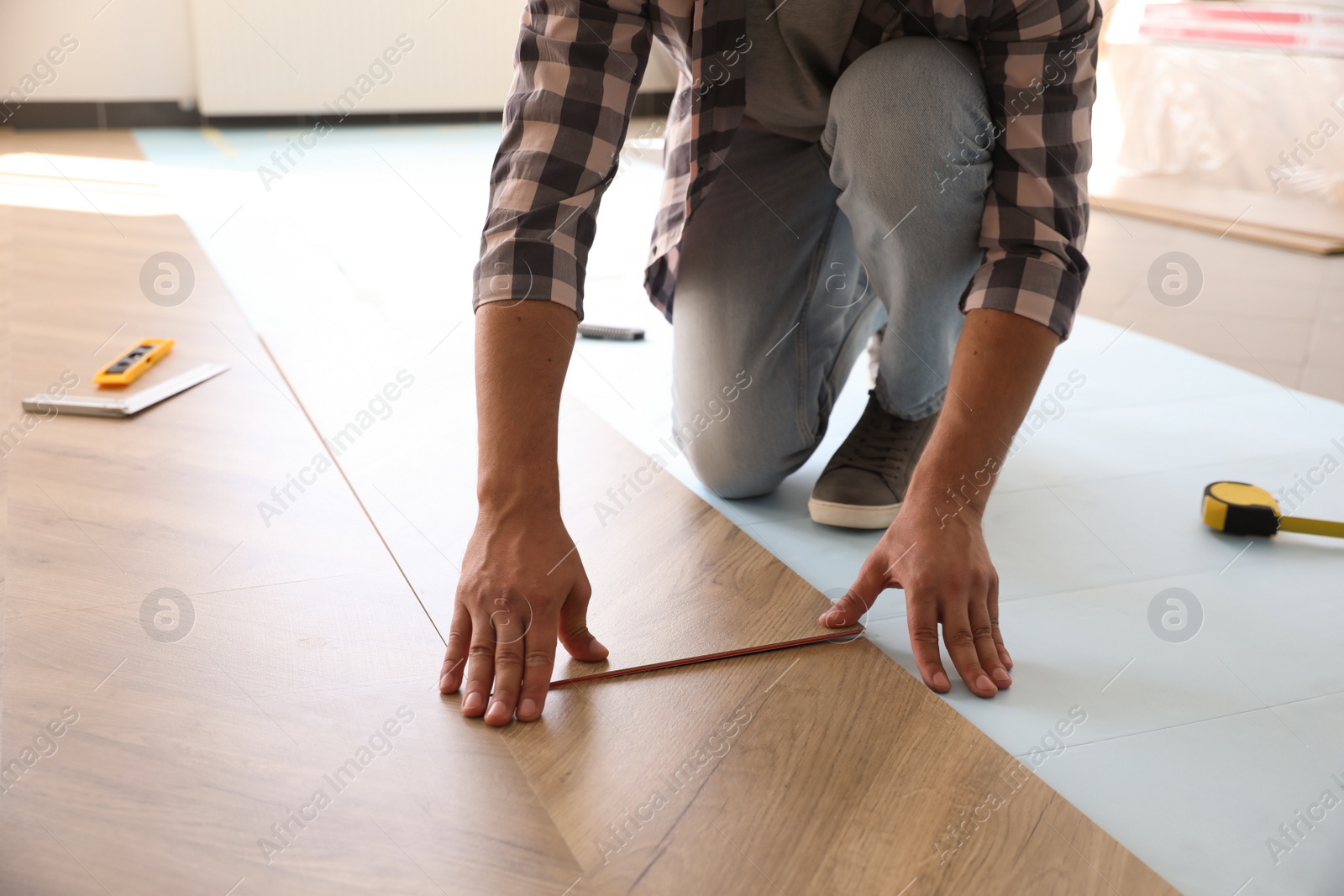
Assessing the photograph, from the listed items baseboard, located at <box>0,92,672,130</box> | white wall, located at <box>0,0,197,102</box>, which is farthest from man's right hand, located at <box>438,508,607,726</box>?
white wall, located at <box>0,0,197,102</box>

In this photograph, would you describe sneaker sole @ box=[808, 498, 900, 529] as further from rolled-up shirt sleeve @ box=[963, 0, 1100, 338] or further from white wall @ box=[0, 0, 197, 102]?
white wall @ box=[0, 0, 197, 102]

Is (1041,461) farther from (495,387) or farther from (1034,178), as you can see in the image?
(495,387)

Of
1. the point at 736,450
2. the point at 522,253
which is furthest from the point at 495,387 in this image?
the point at 736,450

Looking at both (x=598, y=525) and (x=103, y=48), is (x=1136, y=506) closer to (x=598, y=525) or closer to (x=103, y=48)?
(x=598, y=525)

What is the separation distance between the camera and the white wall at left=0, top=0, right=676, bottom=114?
4973 millimetres

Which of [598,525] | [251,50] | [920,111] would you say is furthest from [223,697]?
[251,50]

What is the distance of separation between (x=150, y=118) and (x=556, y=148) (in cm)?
505

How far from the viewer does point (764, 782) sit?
0.88 meters

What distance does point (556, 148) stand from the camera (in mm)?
1020

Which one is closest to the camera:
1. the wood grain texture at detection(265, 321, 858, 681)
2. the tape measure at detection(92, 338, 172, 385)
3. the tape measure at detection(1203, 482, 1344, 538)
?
the wood grain texture at detection(265, 321, 858, 681)

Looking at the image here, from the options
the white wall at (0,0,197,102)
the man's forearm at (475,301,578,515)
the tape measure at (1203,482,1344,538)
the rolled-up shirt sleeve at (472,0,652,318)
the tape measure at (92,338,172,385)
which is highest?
the rolled-up shirt sleeve at (472,0,652,318)

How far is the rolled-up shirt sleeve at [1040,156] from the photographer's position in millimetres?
1048

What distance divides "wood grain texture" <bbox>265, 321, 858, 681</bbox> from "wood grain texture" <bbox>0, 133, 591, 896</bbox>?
6 cm

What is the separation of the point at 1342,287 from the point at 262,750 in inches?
120
